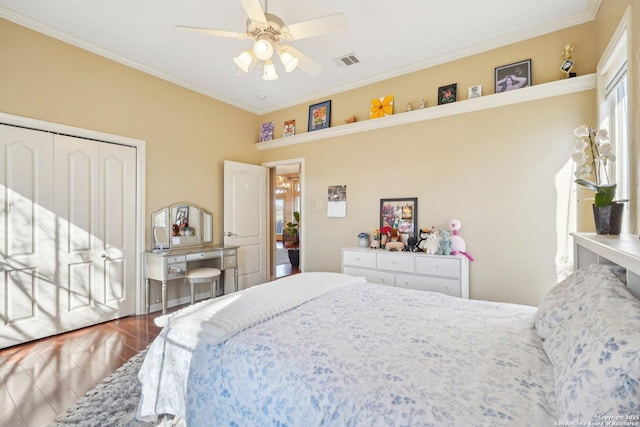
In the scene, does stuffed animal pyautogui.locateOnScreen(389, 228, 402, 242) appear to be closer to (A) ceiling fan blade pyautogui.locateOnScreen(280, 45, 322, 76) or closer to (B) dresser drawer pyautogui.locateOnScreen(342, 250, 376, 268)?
(B) dresser drawer pyautogui.locateOnScreen(342, 250, 376, 268)

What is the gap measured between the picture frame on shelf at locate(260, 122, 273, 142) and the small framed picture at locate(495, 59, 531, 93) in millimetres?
3219

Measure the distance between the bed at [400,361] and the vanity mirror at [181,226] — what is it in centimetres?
244

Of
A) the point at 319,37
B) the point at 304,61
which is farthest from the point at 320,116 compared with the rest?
the point at 304,61

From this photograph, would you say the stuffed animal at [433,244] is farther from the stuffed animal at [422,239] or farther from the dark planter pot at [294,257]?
the dark planter pot at [294,257]

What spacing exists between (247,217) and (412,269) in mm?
2657

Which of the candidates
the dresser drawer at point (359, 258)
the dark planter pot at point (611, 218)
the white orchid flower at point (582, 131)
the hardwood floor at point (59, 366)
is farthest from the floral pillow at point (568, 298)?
the hardwood floor at point (59, 366)

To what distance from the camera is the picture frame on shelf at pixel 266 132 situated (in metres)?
4.82

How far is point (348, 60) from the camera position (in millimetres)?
3342

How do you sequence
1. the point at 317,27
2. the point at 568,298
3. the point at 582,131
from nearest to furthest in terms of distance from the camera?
the point at 568,298, the point at 582,131, the point at 317,27

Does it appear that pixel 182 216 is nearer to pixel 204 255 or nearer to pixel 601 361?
pixel 204 255

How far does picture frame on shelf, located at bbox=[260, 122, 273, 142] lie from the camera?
482 cm

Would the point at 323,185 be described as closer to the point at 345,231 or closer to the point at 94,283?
the point at 345,231

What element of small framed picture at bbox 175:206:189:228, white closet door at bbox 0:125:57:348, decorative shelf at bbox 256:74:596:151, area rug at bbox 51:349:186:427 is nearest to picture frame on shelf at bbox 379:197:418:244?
decorative shelf at bbox 256:74:596:151

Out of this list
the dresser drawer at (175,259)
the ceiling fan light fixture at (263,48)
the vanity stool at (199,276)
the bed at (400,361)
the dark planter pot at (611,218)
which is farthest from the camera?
the vanity stool at (199,276)
